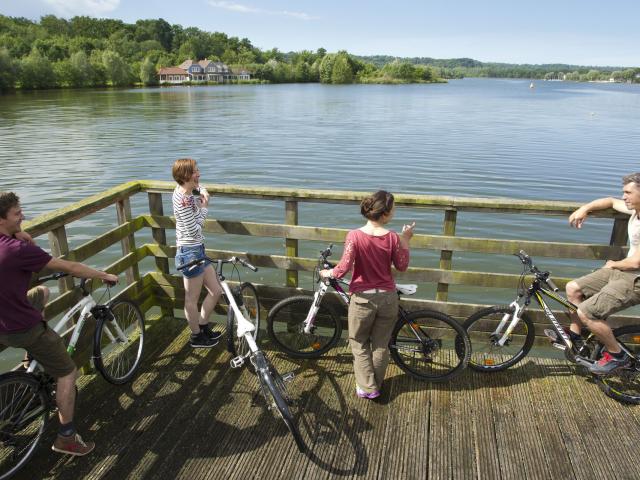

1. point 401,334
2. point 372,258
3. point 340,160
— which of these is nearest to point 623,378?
point 401,334

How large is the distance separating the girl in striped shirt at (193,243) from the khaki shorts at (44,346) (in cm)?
136

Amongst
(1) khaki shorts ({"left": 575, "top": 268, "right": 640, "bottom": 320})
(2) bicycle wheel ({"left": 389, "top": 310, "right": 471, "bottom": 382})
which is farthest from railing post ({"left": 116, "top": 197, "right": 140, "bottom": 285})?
(1) khaki shorts ({"left": 575, "top": 268, "right": 640, "bottom": 320})

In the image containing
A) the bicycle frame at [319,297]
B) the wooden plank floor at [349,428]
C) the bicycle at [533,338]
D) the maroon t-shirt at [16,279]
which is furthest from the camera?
the bicycle frame at [319,297]

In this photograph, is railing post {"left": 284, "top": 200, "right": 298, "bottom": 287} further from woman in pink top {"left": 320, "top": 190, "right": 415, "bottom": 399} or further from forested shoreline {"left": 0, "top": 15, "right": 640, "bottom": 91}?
forested shoreline {"left": 0, "top": 15, "right": 640, "bottom": 91}

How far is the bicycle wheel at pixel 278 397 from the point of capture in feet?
11.5

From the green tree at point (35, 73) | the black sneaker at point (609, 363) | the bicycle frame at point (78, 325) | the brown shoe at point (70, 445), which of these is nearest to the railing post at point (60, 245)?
the bicycle frame at point (78, 325)

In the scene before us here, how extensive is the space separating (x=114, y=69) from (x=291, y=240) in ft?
386

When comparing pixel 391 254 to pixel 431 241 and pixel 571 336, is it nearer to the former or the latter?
pixel 431 241

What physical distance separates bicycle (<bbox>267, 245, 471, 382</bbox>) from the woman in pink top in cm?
36

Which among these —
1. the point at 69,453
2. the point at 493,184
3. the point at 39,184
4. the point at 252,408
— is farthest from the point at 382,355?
the point at 39,184

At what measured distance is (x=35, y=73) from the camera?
3393 inches

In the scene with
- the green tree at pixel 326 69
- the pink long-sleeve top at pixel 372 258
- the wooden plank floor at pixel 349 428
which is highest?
the green tree at pixel 326 69

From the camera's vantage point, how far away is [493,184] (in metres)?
19.0

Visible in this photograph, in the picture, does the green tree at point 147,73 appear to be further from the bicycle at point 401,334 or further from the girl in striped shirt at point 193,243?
the bicycle at point 401,334
